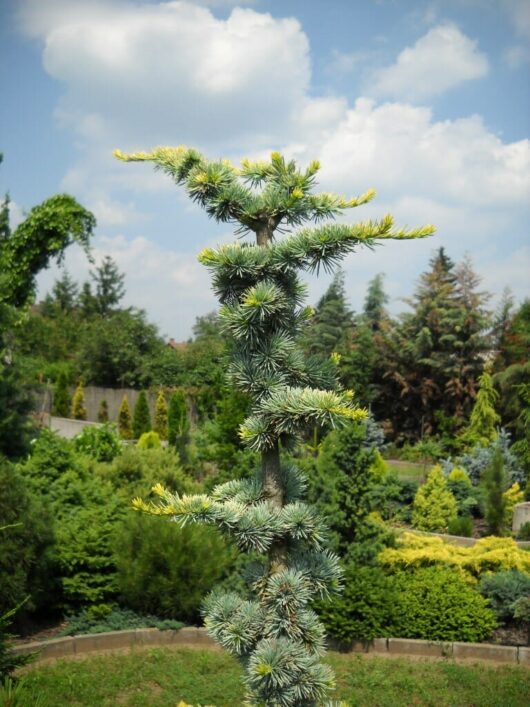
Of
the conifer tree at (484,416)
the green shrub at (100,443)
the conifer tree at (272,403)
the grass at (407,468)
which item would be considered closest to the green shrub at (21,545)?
the conifer tree at (272,403)

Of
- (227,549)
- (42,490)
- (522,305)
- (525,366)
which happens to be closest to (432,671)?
(227,549)

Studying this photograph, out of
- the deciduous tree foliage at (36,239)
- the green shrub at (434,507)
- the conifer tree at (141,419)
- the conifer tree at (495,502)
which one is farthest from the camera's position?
the conifer tree at (141,419)

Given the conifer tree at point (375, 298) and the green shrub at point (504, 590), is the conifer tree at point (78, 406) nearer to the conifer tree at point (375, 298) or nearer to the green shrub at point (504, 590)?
the conifer tree at point (375, 298)

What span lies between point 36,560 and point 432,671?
4049mm

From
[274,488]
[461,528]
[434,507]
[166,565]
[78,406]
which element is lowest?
[166,565]

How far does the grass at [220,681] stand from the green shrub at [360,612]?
30 cm

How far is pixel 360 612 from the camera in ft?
25.2

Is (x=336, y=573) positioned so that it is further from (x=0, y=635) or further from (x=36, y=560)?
(x=36, y=560)

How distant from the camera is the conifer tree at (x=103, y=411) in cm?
2924

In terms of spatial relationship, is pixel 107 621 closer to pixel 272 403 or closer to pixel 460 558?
pixel 460 558

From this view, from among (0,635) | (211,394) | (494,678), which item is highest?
(211,394)

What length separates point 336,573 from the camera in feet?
12.7

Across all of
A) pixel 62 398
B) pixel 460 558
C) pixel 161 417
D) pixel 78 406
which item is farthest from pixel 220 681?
pixel 62 398

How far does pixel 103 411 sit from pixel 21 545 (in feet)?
74.4
